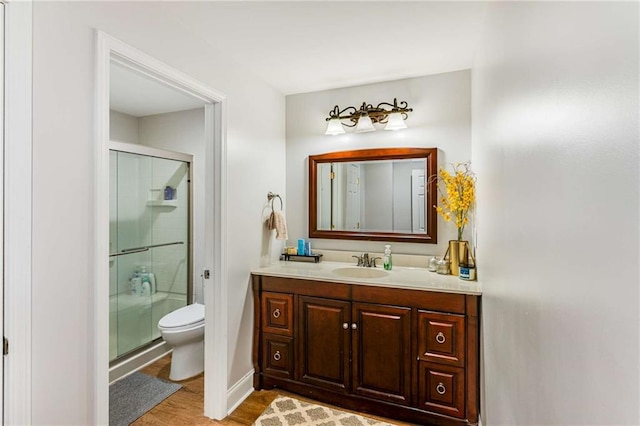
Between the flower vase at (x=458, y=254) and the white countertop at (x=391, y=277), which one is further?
the flower vase at (x=458, y=254)

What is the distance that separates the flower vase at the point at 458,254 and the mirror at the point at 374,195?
0.76ft

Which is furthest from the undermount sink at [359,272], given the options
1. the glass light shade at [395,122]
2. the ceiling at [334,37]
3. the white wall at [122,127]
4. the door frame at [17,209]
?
the white wall at [122,127]

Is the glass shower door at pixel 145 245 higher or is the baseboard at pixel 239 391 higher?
the glass shower door at pixel 145 245

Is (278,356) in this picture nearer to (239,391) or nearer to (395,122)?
(239,391)

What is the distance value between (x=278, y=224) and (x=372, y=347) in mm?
1167

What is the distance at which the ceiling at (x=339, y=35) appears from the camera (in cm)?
166

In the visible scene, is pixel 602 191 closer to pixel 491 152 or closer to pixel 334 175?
pixel 491 152

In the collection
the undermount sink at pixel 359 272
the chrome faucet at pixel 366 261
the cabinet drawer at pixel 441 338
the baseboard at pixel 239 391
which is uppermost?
the chrome faucet at pixel 366 261

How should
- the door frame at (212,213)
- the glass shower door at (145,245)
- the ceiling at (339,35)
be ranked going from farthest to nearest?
1. the glass shower door at (145,245)
2. the ceiling at (339,35)
3. the door frame at (212,213)

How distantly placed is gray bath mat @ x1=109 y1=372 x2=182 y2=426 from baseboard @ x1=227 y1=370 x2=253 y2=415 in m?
0.55

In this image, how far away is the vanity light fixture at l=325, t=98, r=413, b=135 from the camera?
254 cm

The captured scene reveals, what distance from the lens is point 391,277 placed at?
2.24m

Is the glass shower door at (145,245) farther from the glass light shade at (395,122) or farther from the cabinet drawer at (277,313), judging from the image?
the glass light shade at (395,122)

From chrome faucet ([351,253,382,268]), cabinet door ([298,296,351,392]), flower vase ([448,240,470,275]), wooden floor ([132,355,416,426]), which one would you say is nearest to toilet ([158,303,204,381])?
wooden floor ([132,355,416,426])
